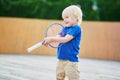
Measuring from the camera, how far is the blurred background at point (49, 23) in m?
9.84

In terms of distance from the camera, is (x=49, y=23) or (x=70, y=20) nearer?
(x=70, y=20)

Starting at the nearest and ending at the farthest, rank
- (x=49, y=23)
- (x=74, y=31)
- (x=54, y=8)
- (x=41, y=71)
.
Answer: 1. (x=74, y=31)
2. (x=41, y=71)
3. (x=49, y=23)
4. (x=54, y=8)

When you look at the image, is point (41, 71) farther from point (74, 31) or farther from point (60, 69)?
point (74, 31)

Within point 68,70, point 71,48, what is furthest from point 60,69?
point 71,48

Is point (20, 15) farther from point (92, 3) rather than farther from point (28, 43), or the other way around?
point (92, 3)

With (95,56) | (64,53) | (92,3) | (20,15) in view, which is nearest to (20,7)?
(20,15)

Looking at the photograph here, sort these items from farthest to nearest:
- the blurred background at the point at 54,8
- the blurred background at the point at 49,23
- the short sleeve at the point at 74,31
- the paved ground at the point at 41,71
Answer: the blurred background at the point at 54,8 < the blurred background at the point at 49,23 < the paved ground at the point at 41,71 < the short sleeve at the point at 74,31

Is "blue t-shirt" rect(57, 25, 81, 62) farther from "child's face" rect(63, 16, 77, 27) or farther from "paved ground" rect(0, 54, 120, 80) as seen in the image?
"paved ground" rect(0, 54, 120, 80)

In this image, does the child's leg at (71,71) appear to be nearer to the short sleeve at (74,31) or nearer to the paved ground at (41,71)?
the short sleeve at (74,31)

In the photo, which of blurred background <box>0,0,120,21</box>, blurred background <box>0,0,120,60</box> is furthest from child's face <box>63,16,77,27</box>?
blurred background <box>0,0,120,21</box>

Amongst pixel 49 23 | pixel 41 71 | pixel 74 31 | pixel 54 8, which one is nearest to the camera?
pixel 74 31

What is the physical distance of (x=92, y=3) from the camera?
36.2 feet

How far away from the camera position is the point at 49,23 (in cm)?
1046

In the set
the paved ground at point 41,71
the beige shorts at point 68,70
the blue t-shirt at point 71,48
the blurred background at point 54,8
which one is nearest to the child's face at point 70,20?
the blue t-shirt at point 71,48
